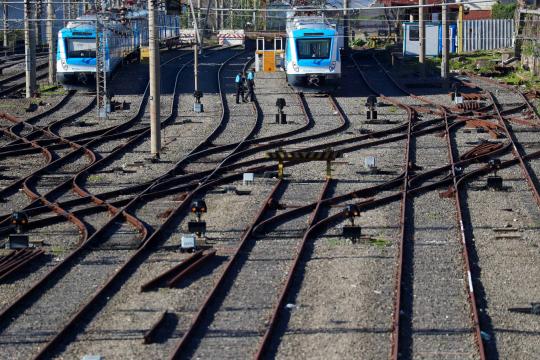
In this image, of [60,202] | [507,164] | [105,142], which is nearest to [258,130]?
[105,142]

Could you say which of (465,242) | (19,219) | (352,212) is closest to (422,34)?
(352,212)

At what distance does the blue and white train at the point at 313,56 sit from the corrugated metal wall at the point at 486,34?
64.9 feet

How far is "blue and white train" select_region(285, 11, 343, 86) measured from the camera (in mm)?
38719

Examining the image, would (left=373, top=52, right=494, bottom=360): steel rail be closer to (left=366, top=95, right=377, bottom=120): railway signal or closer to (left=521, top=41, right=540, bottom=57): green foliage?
(left=366, top=95, right=377, bottom=120): railway signal

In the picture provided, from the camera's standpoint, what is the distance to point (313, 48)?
3938 centimetres

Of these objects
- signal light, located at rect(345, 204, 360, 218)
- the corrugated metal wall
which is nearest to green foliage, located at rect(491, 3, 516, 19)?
the corrugated metal wall

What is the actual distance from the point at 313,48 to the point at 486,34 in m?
21.0

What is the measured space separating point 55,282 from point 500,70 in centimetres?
3302

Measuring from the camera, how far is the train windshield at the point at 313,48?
3909 cm

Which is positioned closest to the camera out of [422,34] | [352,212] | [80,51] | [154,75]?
[352,212]

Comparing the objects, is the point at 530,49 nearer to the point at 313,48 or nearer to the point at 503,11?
the point at 313,48

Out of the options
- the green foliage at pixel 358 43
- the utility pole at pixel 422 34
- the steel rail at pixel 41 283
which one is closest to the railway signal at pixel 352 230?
the steel rail at pixel 41 283

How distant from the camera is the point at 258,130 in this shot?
3039cm

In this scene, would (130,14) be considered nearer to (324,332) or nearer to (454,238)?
(454,238)
